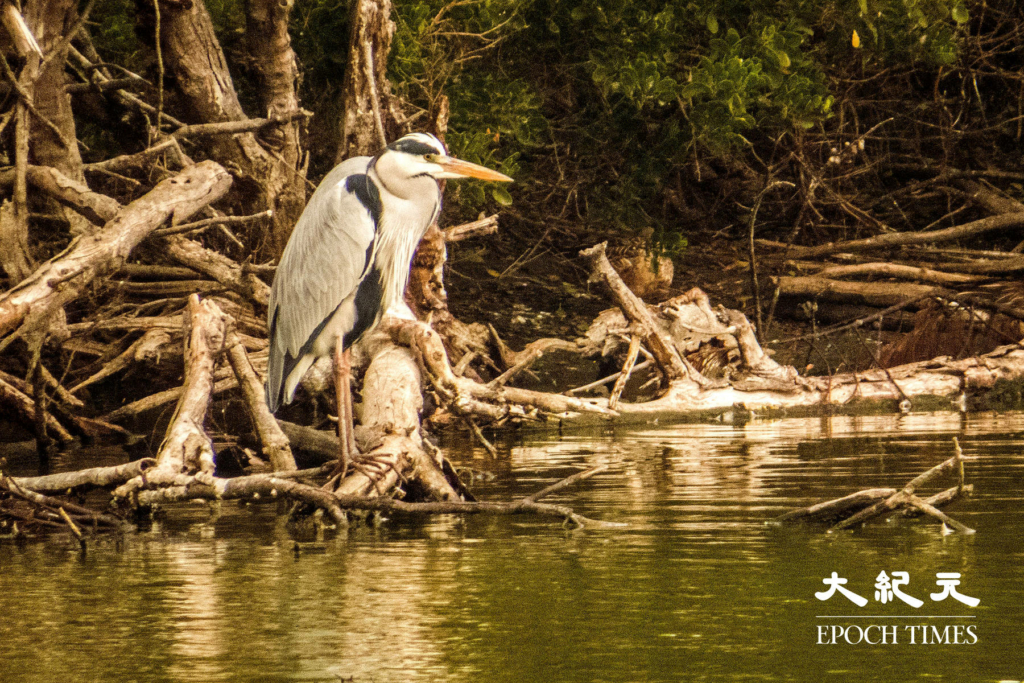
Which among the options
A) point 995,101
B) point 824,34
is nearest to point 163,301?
point 824,34

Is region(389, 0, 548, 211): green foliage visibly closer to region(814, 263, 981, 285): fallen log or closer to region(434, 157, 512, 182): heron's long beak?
region(814, 263, 981, 285): fallen log

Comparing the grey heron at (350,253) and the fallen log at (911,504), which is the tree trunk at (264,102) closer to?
the grey heron at (350,253)

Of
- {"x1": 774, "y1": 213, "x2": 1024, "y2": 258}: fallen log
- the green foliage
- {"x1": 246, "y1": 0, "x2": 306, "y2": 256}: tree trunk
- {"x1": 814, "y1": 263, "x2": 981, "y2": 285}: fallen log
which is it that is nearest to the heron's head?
{"x1": 246, "y1": 0, "x2": 306, "y2": 256}: tree trunk

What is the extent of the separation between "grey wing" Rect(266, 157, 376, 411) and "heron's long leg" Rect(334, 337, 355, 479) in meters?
0.17

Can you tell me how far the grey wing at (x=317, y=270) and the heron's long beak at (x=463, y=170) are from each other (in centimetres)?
42

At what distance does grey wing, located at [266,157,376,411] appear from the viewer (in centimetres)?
702

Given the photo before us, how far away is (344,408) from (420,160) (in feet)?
3.93

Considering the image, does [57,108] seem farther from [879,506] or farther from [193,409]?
[879,506]

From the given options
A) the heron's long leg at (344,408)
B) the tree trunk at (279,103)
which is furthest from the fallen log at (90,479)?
the tree trunk at (279,103)

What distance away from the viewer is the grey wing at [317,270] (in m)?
7.02

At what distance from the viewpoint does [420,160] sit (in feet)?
22.6

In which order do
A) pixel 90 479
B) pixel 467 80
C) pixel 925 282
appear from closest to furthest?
1. pixel 90 479
2. pixel 467 80
3. pixel 925 282

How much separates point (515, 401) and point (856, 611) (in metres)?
4.50

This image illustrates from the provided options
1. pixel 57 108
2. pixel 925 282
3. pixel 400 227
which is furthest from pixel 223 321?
pixel 925 282
